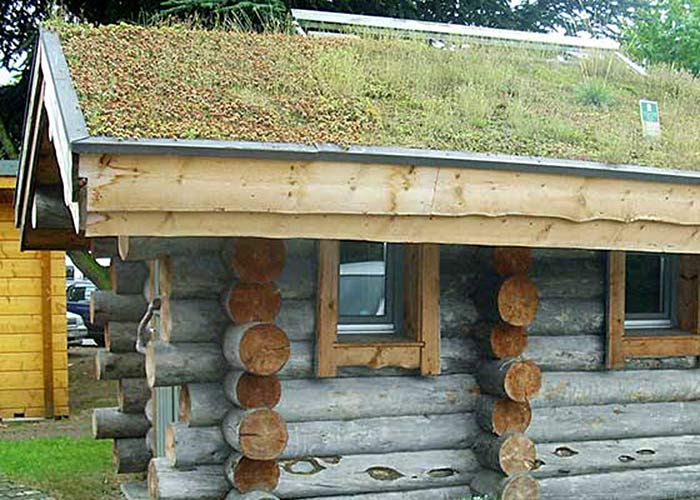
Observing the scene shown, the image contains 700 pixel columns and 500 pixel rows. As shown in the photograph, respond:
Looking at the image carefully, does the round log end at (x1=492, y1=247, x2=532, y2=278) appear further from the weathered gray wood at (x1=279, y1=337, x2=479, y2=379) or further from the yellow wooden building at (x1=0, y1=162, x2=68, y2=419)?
the yellow wooden building at (x1=0, y1=162, x2=68, y2=419)

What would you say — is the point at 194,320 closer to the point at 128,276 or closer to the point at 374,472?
the point at 374,472

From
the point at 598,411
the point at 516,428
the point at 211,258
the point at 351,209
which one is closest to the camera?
the point at 351,209

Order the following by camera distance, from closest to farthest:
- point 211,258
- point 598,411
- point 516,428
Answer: point 211,258 → point 516,428 → point 598,411

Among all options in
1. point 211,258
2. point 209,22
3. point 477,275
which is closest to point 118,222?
point 211,258

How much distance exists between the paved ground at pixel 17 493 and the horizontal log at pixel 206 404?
11.8ft

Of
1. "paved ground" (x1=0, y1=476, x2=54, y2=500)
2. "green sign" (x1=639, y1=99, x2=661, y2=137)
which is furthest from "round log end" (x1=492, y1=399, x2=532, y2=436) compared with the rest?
"paved ground" (x1=0, y1=476, x2=54, y2=500)

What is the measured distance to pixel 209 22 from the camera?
12.2 m

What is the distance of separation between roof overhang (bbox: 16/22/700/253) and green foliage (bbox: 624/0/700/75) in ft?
35.6

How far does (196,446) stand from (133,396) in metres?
3.84

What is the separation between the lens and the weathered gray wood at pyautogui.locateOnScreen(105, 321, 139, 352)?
30.7ft

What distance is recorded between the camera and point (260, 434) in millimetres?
5629

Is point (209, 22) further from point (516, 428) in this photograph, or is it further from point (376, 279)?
point (516, 428)

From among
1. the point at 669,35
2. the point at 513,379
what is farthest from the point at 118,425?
the point at 669,35

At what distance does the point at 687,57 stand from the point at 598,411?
11231 millimetres
